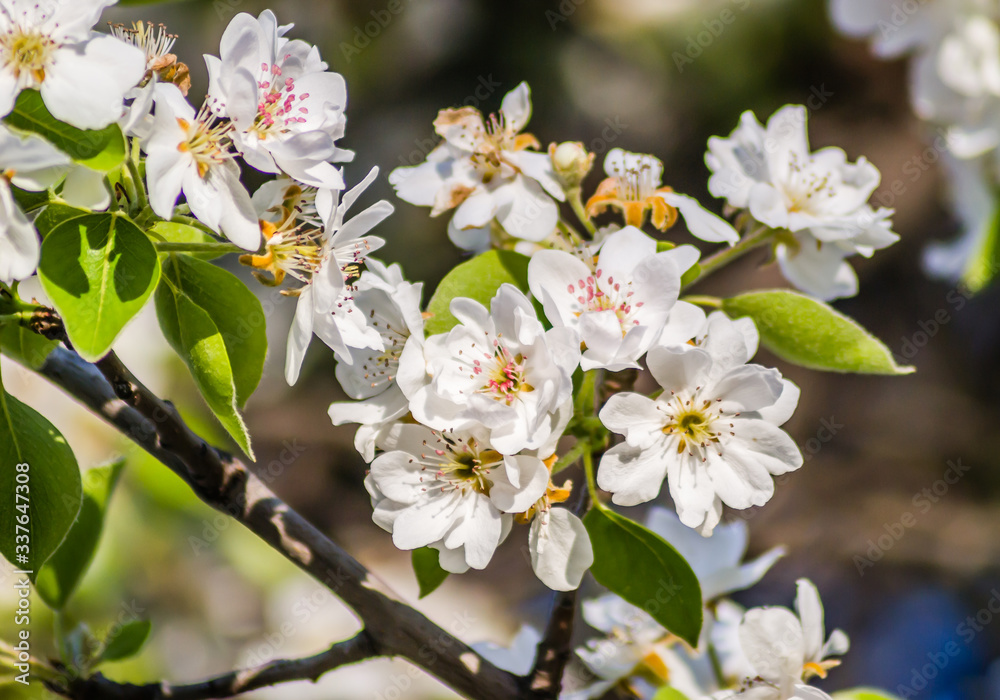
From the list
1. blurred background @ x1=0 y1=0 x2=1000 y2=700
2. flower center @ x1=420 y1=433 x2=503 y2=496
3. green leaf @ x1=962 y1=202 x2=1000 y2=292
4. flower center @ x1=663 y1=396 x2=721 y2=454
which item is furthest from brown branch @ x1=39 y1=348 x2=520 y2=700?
blurred background @ x1=0 y1=0 x2=1000 y2=700

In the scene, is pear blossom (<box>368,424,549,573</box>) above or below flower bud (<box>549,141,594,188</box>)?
below

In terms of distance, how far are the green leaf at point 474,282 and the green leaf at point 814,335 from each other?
180 millimetres

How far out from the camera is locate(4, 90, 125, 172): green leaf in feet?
1.42

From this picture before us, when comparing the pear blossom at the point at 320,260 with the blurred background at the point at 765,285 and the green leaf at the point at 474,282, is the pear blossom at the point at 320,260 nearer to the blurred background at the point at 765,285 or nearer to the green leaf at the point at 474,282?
the green leaf at the point at 474,282

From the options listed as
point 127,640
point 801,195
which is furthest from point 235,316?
point 801,195

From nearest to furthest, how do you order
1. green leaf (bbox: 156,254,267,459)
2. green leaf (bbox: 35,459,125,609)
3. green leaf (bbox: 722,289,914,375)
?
green leaf (bbox: 156,254,267,459) → green leaf (bbox: 722,289,914,375) → green leaf (bbox: 35,459,125,609)

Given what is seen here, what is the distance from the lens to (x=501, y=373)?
525 millimetres

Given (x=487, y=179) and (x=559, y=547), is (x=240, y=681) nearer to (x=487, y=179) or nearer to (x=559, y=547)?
(x=559, y=547)

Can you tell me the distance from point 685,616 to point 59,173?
447mm

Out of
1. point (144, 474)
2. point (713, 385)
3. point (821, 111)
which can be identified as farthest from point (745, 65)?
point (713, 385)

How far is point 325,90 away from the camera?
0.54 m

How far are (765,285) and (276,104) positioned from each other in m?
1.81

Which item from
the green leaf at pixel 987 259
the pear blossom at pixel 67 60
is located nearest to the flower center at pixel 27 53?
the pear blossom at pixel 67 60

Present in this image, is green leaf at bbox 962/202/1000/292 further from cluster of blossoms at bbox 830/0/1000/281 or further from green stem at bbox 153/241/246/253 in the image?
green stem at bbox 153/241/246/253
